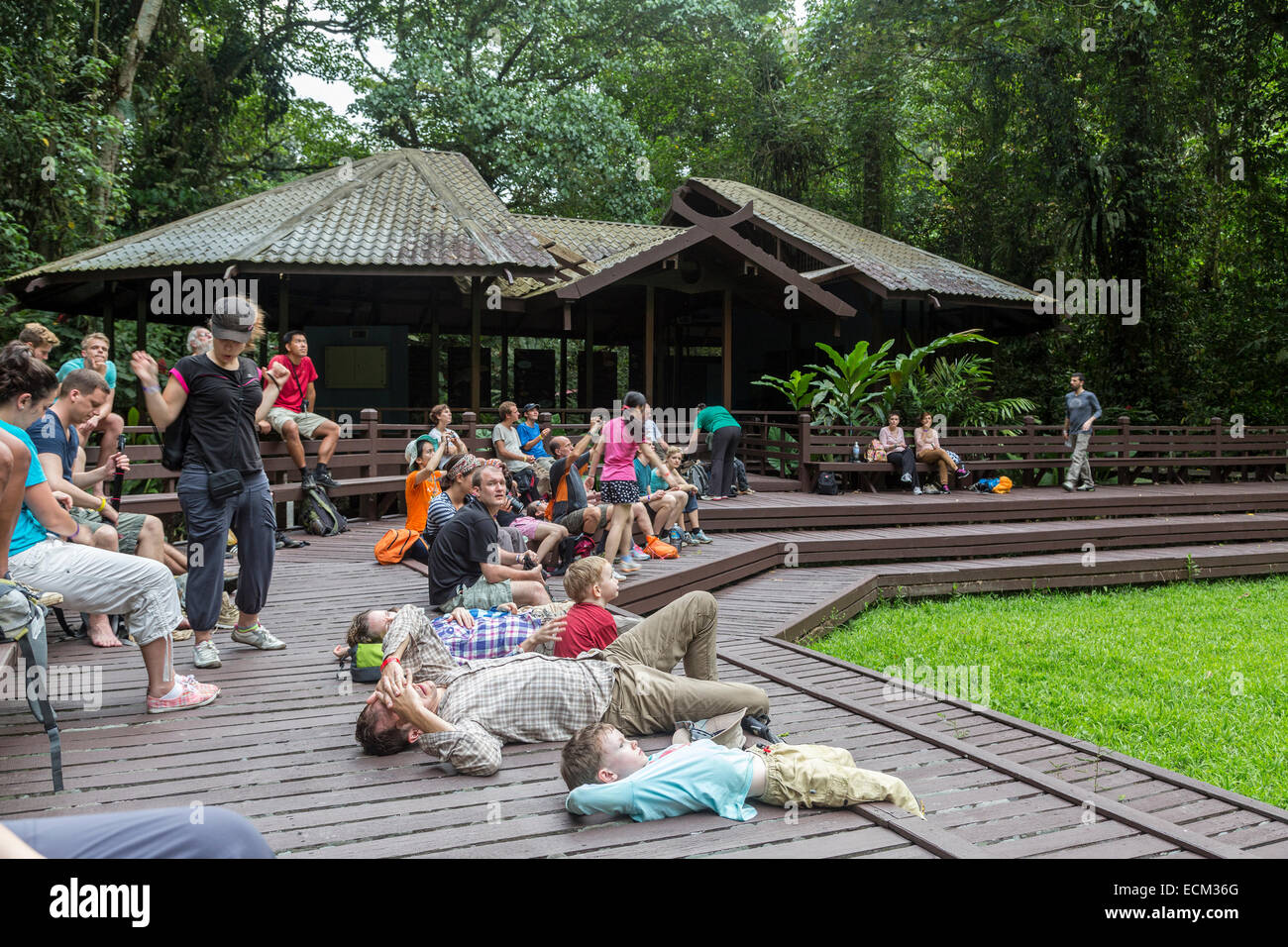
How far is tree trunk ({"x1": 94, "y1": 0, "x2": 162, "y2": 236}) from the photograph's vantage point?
58.9ft

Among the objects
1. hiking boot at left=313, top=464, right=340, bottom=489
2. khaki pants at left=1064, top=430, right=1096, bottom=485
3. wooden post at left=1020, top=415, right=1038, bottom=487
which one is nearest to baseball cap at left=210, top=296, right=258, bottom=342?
hiking boot at left=313, top=464, right=340, bottom=489

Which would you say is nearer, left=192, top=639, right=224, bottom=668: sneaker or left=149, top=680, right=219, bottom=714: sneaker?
left=149, top=680, right=219, bottom=714: sneaker

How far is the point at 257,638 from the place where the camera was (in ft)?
19.2

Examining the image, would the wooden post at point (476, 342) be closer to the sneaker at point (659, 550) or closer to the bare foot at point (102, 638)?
the sneaker at point (659, 550)

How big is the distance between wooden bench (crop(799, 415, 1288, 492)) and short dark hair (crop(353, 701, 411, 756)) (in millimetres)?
10716

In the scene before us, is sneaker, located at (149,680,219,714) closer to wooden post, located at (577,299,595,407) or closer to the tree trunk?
wooden post, located at (577,299,595,407)

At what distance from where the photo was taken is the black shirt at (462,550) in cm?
634

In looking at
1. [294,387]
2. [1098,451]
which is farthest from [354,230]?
[1098,451]

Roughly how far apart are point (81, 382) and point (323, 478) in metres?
5.64

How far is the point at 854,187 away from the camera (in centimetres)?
3109
